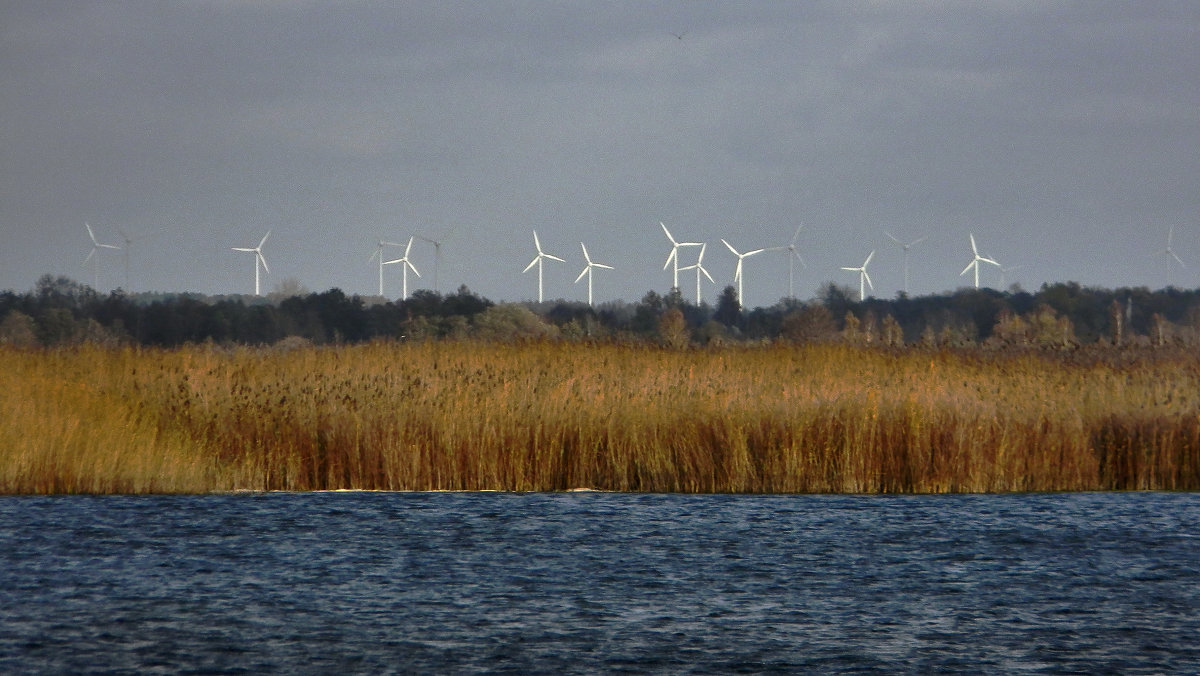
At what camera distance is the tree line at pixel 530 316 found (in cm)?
6084

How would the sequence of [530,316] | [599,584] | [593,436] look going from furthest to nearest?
[530,316]
[593,436]
[599,584]

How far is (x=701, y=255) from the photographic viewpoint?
206ft

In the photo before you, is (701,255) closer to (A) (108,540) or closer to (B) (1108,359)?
(B) (1108,359)

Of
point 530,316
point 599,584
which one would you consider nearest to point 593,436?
point 599,584

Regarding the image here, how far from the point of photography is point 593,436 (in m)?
19.8

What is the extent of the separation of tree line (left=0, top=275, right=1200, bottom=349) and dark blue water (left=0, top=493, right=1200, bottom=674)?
90.0ft

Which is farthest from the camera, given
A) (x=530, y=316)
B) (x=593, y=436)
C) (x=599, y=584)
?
(x=530, y=316)

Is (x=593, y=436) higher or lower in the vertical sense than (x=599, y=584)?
higher

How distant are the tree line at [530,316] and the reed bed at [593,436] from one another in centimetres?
2340

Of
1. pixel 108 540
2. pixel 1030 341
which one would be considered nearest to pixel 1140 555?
pixel 108 540

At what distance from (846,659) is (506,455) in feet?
32.9

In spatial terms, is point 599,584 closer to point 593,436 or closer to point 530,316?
point 593,436

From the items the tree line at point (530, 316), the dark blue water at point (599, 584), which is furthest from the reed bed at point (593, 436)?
the tree line at point (530, 316)

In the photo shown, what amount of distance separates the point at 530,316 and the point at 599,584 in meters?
50.8
